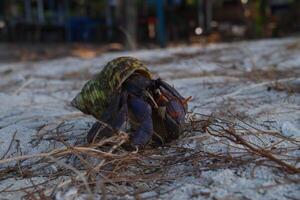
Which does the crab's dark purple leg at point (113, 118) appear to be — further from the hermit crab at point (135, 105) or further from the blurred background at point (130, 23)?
the blurred background at point (130, 23)

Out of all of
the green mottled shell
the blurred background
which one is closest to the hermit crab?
the green mottled shell

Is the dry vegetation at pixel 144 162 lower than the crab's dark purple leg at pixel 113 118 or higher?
lower

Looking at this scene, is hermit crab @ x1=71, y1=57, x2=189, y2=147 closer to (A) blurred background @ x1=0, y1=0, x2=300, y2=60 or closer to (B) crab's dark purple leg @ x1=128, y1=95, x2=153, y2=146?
(B) crab's dark purple leg @ x1=128, y1=95, x2=153, y2=146

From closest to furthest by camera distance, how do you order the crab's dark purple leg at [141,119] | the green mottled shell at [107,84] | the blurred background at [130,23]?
the crab's dark purple leg at [141,119]
the green mottled shell at [107,84]
the blurred background at [130,23]

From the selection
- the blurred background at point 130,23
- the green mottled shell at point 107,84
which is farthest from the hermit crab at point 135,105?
the blurred background at point 130,23

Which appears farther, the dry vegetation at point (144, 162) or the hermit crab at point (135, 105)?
the hermit crab at point (135, 105)

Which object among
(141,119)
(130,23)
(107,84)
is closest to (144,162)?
(141,119)

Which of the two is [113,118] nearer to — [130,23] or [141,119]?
[141,119]
